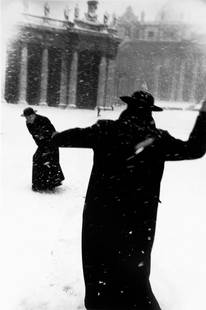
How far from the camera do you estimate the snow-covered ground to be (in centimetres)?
403

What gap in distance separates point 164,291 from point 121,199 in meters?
1.52

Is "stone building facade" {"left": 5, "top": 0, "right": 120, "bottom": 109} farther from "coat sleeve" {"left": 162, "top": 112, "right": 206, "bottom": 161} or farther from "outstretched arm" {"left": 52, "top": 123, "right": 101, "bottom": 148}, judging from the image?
"coat sleeve" {"left": 162, "top": 112, "right": 206, "bottom": 161}

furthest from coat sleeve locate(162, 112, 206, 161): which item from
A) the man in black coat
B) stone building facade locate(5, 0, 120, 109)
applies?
stone building facade locate(5, 0, 120, 109)

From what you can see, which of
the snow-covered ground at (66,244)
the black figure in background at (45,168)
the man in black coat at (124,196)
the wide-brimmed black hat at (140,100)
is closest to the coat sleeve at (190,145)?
the man in black coat at (124,196)

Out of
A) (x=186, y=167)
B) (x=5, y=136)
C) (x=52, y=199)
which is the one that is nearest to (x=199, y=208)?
(x=52, y=199)

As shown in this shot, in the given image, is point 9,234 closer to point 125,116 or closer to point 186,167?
point 125,116

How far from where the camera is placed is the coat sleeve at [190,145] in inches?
108

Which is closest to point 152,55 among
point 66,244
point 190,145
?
point 66,244

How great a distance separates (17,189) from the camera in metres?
7.91

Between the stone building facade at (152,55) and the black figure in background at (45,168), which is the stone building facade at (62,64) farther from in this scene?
the black figure in background at (45,168)

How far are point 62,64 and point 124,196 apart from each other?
21197mm

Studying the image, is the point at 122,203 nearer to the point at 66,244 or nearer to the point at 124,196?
the point at 124,196

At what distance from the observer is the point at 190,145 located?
2.78 m

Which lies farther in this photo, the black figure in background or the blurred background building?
the blurred background building
